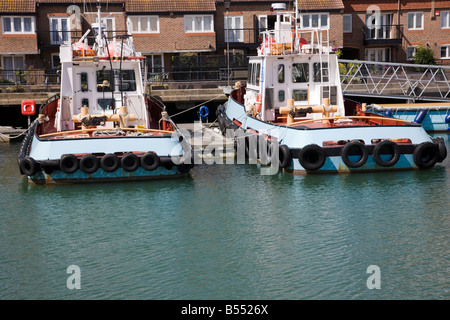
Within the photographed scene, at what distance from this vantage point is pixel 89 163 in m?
15.0

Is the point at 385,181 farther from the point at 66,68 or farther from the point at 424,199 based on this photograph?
the point at 66,68

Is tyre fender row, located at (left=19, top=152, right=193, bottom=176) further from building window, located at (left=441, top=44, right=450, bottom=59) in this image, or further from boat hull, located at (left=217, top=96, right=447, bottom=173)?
building window, located at (left=441, top=44, right=450, bottom=59)

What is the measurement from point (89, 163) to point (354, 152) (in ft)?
19.4

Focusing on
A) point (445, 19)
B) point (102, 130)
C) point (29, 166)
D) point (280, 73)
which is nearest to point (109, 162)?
point (102, 130)

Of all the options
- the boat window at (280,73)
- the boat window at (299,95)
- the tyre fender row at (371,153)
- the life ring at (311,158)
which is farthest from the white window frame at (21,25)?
the life ring at (311,158)

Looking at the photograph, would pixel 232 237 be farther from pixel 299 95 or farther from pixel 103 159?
pixel 299 95

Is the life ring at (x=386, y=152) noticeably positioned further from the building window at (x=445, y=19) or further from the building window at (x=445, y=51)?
the building window at (x=445, y=19)

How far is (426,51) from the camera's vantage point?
3797 cm

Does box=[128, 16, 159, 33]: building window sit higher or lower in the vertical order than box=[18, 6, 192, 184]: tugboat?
higher

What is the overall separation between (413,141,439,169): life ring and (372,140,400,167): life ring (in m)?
0.50

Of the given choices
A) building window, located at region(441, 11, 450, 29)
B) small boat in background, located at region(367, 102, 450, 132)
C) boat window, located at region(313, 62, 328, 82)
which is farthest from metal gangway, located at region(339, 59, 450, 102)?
building window, located at region(441, 11, 450, 29)

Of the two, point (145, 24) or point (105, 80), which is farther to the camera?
point (145, 24)

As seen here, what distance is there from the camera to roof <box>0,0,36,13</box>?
3553 cm

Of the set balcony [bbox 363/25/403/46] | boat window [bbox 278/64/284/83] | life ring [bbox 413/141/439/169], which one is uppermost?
balcony [bbox 363/25/403/46]
